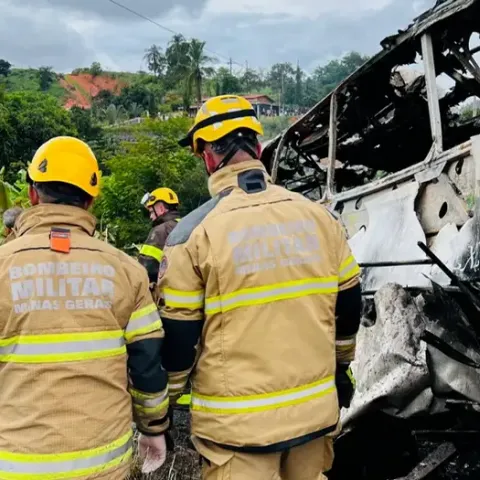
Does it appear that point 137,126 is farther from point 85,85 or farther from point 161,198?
point 85,85

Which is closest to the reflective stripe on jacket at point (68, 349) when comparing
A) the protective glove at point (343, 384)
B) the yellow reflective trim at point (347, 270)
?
the yellow reflective trim at point (347, 270)

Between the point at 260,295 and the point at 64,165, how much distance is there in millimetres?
698

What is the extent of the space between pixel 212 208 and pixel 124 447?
2.53 feet

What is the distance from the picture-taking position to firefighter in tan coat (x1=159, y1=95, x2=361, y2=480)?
1.89m

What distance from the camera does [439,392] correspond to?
279 centimetres

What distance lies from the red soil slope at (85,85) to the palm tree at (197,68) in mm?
31795

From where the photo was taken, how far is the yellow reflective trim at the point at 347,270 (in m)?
2.16

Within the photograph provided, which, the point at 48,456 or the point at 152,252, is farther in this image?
the point at 152,252

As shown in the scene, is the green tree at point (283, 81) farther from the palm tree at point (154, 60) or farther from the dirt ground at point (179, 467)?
the dirt ground at point (179, 467)

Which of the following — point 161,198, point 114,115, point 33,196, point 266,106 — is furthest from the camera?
point 266,106

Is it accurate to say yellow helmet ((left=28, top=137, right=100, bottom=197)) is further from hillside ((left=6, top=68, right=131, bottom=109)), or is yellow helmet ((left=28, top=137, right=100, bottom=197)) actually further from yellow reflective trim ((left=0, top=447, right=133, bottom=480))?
hillside ((left=6, top=68, right=131, bottom=109))

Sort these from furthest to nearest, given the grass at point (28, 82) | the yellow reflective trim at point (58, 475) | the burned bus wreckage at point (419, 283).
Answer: the grass at point (28, 82) < the burned bus wreckage at point (419, 283) < the yellow reflective trim at point (58, 475)

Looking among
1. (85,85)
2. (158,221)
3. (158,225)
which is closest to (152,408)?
(158,225)

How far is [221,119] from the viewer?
206cm
